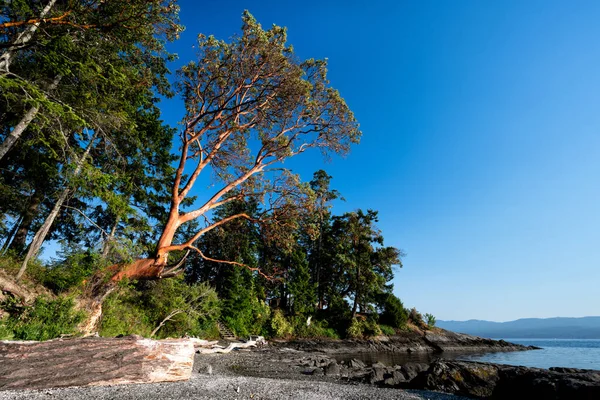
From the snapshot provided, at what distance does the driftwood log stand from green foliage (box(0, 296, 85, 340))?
3.38m

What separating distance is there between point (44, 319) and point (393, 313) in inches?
1311

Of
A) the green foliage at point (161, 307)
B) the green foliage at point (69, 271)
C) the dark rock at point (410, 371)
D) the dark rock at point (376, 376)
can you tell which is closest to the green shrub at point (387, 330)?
the green foliage at point (161, 307)

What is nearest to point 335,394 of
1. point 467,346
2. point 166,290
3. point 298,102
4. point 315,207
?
point 315,207

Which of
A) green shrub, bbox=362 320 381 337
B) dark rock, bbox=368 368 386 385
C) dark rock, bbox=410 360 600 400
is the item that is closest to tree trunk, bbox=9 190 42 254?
dark rock, bbox=368 368 386 385

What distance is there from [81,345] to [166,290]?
1275cm

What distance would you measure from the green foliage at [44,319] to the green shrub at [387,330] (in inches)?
1178

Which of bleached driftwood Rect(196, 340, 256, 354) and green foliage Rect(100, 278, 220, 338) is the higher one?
green foliage Rect(100, 278, 220, 338)

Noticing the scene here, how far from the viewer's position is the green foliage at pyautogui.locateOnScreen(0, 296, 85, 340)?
23.7 ft

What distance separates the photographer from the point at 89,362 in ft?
16.3

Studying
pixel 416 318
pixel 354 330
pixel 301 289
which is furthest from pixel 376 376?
pixel 416 318

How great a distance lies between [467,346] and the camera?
3203 cm

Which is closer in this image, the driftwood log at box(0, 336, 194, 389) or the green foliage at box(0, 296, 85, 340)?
the driftwood log at box(0, 336, 194, 389)

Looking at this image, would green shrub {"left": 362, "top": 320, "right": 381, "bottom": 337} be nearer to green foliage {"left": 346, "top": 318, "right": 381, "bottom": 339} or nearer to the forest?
green foliage {"left": 346, "top": 318, "right": 381, "bottom": 339}

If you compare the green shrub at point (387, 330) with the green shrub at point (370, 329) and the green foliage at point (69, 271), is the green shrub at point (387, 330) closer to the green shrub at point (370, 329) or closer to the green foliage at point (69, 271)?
the green shrub at point (370, 329)
